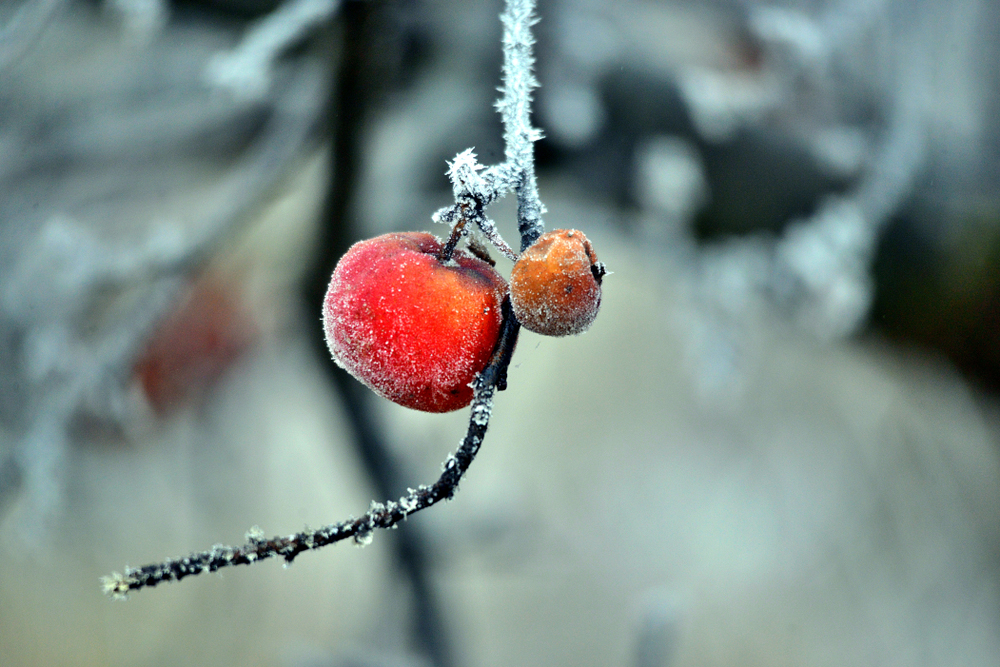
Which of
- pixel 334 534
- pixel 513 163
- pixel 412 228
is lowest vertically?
pixel 412 228

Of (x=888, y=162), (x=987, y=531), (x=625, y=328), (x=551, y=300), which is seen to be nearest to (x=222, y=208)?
(x=551, y=300)

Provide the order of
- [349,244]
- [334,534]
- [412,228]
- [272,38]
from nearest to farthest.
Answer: [334,534] → [272,38] → [349,244] → [412,228]

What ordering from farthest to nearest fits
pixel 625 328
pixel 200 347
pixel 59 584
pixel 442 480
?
1. pixel 625 328
2. pixel 59 584
3. pixel 200 347
4. pixel 442 480

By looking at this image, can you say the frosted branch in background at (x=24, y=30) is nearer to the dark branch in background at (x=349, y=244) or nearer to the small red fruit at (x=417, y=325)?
the dark branch in background at (x=349, y=244)

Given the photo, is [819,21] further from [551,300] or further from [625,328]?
[625,328]

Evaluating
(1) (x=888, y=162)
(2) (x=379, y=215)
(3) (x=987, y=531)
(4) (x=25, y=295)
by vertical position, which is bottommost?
(3) (x=987, y=531)

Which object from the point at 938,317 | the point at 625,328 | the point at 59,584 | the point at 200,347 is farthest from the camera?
the point at 625,328

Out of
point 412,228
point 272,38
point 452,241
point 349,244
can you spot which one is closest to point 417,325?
point 452,241

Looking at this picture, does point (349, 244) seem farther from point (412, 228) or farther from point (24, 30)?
point (24, 30)
